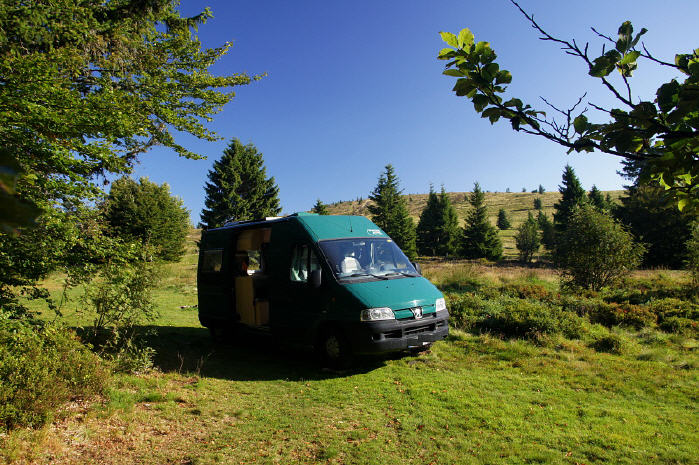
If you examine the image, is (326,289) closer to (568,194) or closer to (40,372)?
(40,372)

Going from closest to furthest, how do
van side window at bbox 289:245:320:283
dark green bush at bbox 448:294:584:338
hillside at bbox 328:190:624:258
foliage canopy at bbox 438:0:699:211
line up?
foliage canopy at bbox 438:0:699:211
van side window at bbox 289:245:320:283
dark green bush at bbox 448:294:584:338
hillside at bbox 328:190:624:258

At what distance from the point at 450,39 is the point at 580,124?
0.81 metres

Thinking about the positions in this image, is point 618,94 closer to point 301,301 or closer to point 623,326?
point 301,301

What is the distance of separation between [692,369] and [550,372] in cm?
257

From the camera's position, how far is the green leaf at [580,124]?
6.77ft

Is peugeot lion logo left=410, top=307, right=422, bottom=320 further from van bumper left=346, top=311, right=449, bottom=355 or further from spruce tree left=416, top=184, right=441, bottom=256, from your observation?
spruce tree left=416, top=184, right=441, bottom=256

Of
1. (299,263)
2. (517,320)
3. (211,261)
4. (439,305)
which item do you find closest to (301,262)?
(299,263)

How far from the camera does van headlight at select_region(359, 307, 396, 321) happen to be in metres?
6.57

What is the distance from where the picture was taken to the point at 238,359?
8.45 metres

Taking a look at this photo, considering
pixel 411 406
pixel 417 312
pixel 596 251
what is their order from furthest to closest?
pixel 596 251, pixel 417 312, pixel 411 406

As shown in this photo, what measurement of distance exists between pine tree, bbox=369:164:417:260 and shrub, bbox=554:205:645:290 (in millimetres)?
31322

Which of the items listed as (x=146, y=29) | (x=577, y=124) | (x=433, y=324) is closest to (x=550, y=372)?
(x=433, y=324)

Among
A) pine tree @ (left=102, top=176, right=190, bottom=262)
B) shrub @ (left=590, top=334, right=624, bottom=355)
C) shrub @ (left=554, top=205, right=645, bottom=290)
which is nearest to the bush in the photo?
shrub @ (left=590, top=334, right=624, bottom=355)

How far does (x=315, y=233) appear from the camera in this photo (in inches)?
314
